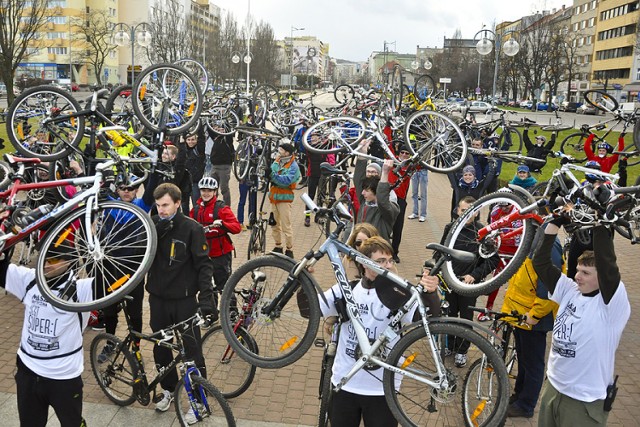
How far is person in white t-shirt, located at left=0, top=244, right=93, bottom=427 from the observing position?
4.12 metres

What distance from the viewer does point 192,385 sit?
4.70m

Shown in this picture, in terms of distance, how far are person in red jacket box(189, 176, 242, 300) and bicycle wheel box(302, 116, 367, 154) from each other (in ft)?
6.27

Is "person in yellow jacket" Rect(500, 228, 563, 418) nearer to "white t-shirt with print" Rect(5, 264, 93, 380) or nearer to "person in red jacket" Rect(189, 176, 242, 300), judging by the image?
"person in red jacket" Rect(189, 176, 242, 300)

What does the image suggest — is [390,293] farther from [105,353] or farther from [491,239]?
[105,353]

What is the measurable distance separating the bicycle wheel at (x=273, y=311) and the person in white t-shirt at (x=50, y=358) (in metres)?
1.18

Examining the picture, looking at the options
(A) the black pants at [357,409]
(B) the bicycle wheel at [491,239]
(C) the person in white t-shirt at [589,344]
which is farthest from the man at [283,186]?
(C) the person in white t-shirt at [589,344]

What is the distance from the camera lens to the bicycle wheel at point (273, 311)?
13.5 ft

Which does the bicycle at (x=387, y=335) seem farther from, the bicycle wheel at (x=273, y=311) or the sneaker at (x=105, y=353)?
the sneaker at (x=105, y=353)

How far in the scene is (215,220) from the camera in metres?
6.82

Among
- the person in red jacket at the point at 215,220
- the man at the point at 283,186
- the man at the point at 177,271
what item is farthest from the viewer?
the man at the point at 283,186

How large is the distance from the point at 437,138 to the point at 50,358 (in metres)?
4.82

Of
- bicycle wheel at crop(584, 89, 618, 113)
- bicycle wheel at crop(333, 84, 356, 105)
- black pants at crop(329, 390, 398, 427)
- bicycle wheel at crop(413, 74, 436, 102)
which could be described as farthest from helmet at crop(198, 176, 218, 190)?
bicycle wheel at crop(333, 84, 356, 105)

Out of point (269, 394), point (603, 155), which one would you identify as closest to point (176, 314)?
point (269, 394)

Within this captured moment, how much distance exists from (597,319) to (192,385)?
133 inches
